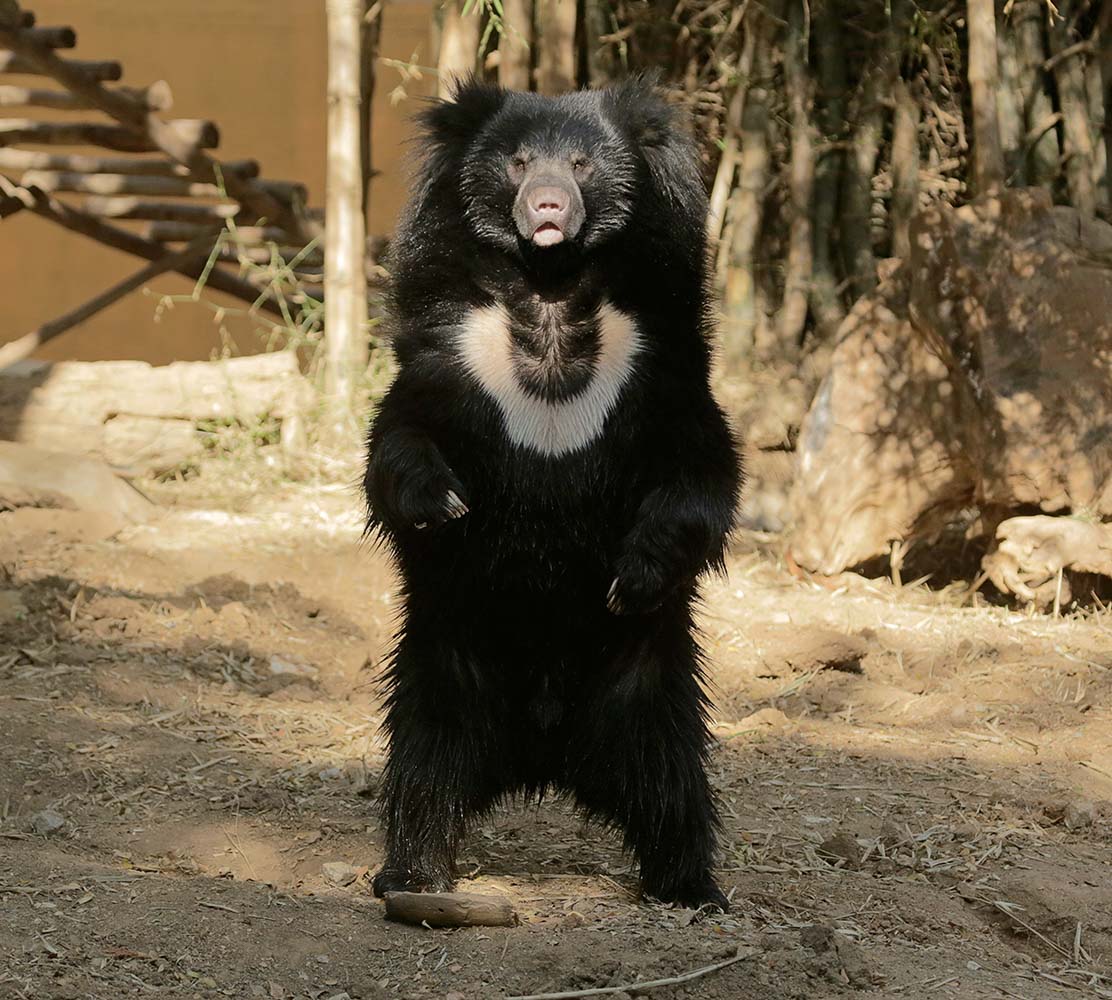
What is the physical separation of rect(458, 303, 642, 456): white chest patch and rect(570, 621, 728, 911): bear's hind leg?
42cm

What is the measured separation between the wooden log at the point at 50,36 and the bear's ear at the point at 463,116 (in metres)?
4.72

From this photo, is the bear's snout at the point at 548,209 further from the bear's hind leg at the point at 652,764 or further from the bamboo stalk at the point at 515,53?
the bamboo stalk at the point at 515,53

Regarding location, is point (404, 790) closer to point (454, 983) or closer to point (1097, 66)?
point (454, 983)

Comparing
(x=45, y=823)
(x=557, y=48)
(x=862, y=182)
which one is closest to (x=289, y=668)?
(x=45, y=823)

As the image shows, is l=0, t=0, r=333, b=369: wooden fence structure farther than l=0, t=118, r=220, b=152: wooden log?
No

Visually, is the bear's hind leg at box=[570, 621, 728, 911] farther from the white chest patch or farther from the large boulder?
the large boulder

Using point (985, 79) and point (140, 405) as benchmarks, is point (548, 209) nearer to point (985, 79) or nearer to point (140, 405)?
point (985, 79)

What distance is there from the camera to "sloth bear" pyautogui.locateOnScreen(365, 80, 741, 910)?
284 cm

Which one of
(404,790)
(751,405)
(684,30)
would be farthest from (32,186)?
(404,790)

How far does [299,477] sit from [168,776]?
311 centimetres

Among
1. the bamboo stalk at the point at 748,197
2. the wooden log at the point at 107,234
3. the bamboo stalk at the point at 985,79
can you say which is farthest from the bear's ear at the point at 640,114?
the wooden log at the point at 107,234

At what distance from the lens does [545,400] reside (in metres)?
2.87

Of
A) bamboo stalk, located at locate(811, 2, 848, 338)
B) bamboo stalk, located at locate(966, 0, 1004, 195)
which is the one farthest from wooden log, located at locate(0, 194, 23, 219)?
bamboo stalk, located at locate(966, 0, 1004, 195)

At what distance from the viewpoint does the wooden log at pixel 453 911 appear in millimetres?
2664
